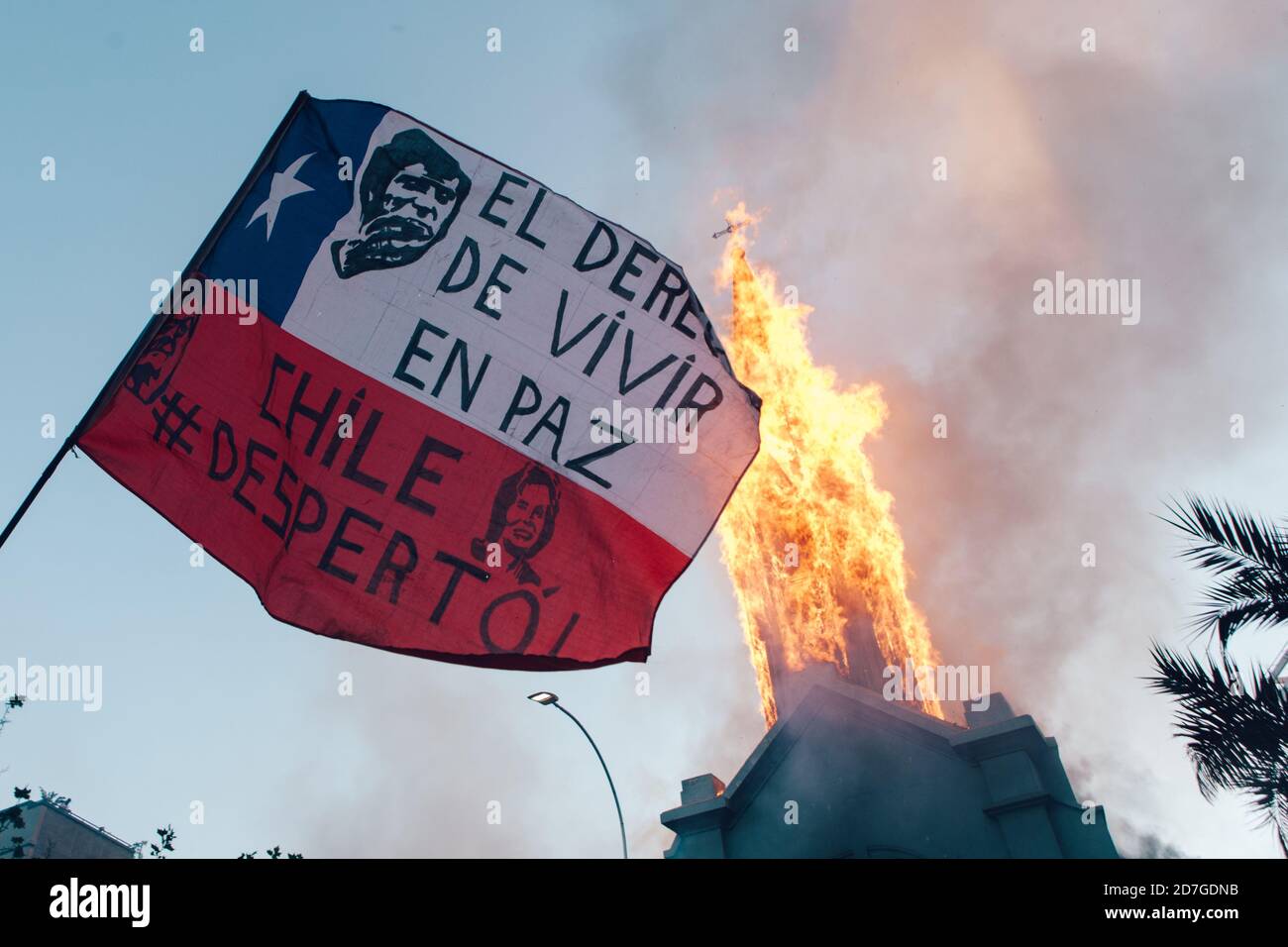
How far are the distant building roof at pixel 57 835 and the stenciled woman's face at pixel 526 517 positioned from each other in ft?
172

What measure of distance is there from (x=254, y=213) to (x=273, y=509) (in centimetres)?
306

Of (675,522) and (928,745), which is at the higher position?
(675,522)

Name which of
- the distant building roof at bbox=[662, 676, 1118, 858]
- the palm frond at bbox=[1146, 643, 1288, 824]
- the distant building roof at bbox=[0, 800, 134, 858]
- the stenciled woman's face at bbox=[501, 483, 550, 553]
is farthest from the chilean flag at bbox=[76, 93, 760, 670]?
the distant building roof at bbox=[0, 800, 134, 858]

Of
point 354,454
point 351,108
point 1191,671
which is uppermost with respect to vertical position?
point 351,108

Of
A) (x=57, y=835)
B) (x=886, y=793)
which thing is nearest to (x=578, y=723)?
(x=886, y=793)

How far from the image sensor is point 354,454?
8.72 m

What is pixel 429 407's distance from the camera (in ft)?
29.0

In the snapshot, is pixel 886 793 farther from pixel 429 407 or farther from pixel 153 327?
pixel 153 327

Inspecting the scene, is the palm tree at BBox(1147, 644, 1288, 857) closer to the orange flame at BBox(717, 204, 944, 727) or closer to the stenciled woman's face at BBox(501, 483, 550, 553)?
the stenciled woman's face at BBox(501, 483, 550, 553)

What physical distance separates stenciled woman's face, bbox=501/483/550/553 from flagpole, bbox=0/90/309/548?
3.56 meters

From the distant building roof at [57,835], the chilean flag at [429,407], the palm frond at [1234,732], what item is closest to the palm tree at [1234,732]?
the palm frond at [1234,732]

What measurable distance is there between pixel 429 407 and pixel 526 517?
148cm

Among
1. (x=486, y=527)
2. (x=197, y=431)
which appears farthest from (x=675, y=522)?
(x=197, y=431)
